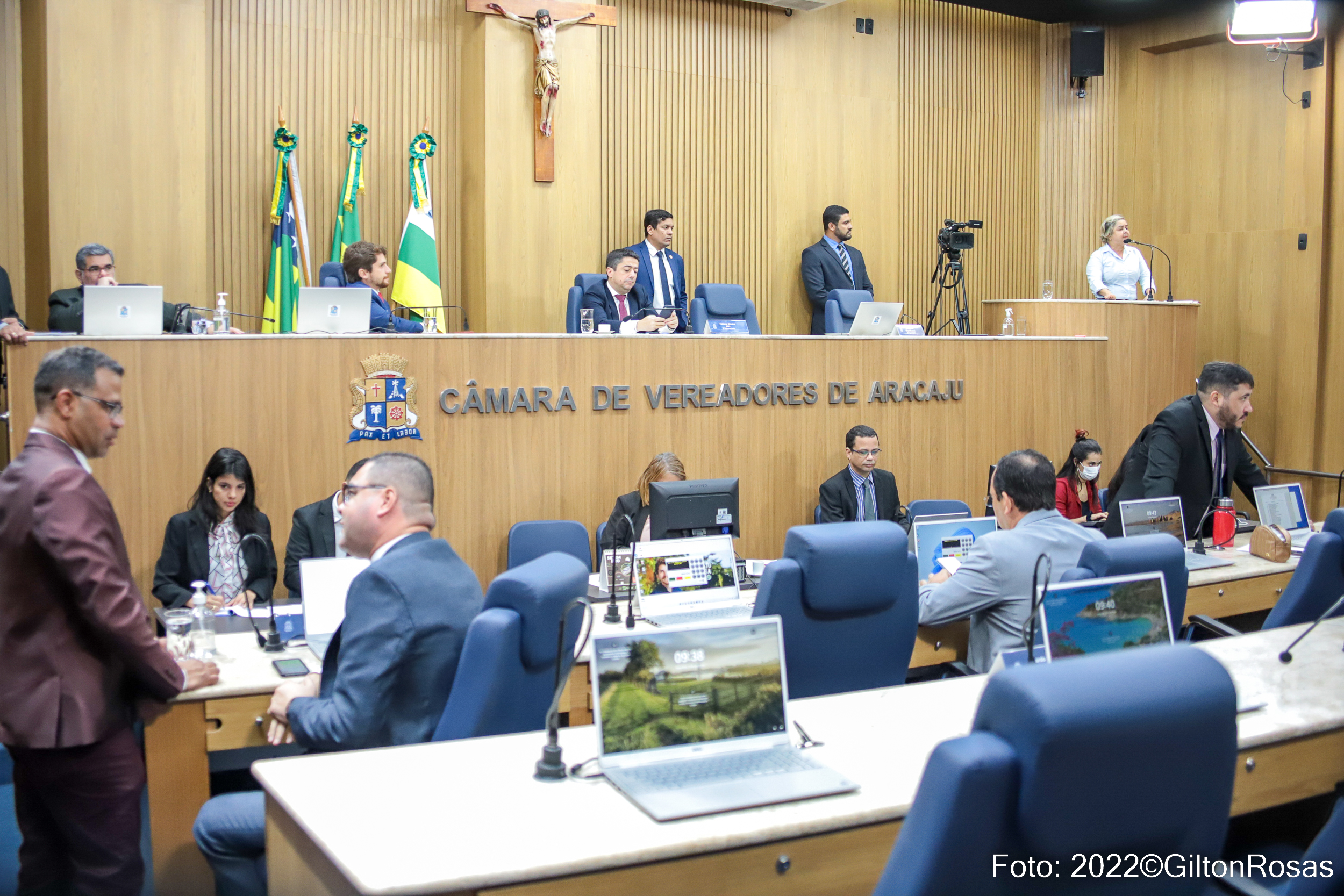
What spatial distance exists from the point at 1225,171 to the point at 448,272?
6.95m

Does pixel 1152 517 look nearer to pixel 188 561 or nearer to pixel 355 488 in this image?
pixel 355 488

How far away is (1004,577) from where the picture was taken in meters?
3.91

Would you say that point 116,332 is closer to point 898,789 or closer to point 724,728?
point 724,728

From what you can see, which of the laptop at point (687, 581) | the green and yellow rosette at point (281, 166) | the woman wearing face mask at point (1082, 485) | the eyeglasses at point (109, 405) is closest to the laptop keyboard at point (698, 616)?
the laptop at point (687, 581)

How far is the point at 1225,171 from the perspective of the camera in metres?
10.6

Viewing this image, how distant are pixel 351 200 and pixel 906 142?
5.13 metres

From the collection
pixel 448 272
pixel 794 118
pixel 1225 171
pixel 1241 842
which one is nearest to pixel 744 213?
pixel 794 118

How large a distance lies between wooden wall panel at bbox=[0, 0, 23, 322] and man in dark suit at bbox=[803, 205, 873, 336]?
5.77 m

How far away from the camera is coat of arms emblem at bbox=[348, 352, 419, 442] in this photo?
575 centimetres

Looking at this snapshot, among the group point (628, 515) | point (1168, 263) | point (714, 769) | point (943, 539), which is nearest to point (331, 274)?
point (628, 515)

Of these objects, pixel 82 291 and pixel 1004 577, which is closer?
pixel 1004 577

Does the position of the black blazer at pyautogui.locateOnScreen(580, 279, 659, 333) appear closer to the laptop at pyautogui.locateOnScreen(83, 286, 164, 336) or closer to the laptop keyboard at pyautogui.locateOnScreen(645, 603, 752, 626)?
the laptop at pyautogui.locateOnScreen(83, 286, 164, 336)

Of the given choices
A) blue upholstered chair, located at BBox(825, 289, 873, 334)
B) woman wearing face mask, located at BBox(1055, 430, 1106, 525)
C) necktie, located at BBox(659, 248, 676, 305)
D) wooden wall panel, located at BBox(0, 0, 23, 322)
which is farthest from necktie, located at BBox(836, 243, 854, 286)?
wooden wall panel, located at BBox(0, 0, 23, 322)

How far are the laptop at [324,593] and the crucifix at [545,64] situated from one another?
5.40 metres
